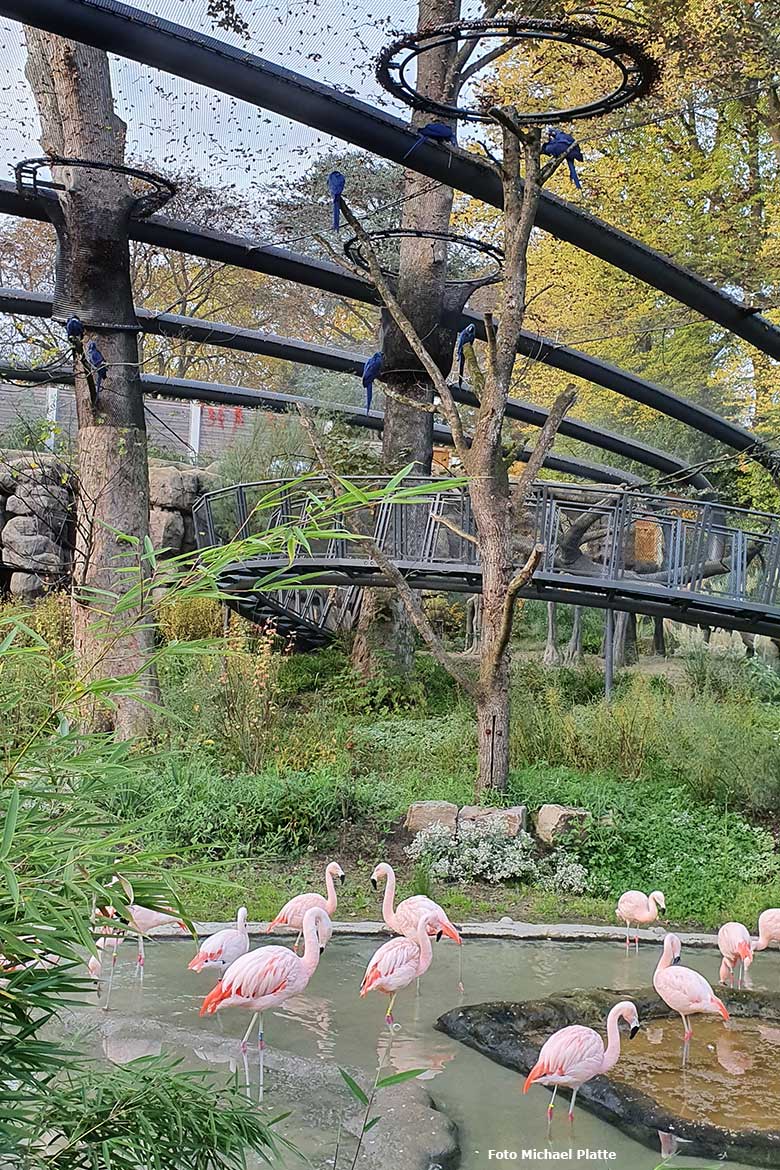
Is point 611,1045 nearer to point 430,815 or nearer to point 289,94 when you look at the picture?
point 430,815

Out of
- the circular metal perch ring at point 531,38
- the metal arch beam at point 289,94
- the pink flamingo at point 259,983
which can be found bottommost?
the pink flamingo at point 259,983

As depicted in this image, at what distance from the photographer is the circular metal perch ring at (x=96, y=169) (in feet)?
28.0

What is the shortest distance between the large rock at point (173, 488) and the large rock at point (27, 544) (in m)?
1.80

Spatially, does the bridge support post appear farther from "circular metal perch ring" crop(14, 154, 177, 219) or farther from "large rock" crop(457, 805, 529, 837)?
"circular metal perch ring" crop(14, 154, 177, 219)

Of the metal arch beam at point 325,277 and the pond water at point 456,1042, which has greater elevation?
the metal arch beam at point 325,277

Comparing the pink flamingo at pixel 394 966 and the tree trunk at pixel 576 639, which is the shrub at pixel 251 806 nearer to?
the pink flamingo at pixel 394 966

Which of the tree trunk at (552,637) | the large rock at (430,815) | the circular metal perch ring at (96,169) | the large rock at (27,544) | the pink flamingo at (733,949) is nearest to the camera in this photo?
the pink flamingo at (733,949)

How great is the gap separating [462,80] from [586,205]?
459cm

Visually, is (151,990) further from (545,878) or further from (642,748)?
(642,748)

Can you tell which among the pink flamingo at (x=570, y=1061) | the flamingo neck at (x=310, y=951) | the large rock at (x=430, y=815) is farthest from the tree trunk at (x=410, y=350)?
the pink flamingo at (x=570, y=1061)

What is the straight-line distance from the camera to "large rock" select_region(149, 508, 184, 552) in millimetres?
17672

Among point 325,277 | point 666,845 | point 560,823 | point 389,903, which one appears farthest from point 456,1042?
point 325,277

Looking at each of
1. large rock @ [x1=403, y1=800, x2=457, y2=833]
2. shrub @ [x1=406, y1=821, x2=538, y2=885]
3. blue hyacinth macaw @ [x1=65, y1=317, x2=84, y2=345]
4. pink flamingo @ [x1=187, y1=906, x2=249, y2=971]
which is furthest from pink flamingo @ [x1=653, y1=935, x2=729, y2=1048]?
blue hyacinth macaw @ [x1=65, y1=317, x2=84, y2=345]

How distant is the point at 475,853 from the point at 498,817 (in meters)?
0.35
